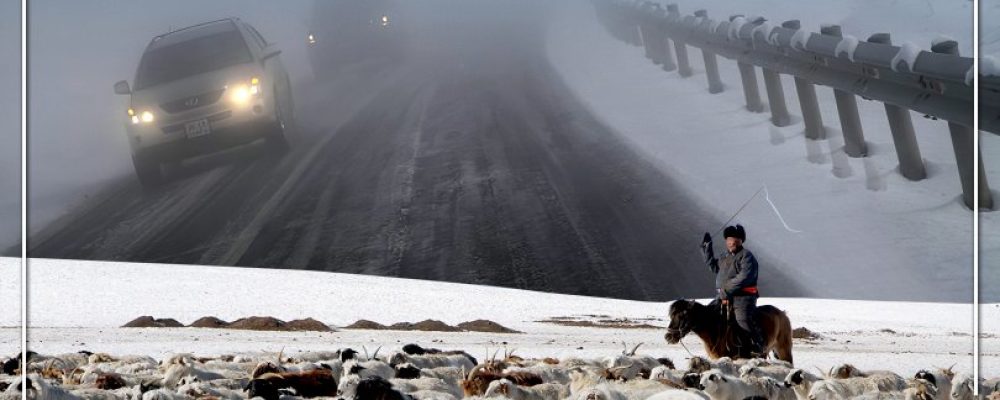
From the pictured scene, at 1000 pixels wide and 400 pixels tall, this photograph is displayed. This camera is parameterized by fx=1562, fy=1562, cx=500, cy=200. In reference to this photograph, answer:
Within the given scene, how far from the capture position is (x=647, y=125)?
25.3 m

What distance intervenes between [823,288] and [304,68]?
35957mm

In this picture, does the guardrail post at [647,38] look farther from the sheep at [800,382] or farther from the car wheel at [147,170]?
the sheep at [800,382]

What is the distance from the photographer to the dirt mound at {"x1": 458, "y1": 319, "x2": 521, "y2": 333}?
14.7 m

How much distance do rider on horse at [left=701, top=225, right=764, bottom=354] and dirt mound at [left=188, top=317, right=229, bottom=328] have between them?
4.95 m

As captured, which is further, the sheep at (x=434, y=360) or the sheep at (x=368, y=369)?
the sheep at (x=434, y=360)

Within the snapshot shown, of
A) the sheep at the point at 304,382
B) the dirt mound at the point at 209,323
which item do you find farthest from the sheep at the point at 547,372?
the dirt mound at the point at 209,323

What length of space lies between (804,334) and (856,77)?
13.8 feet

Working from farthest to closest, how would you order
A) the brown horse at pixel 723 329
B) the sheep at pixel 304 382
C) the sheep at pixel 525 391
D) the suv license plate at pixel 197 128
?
1. the suv license plate at pixel 197 128
2. the brown horse at pixel 723 329
3. the sheep at pixel 304 382
4. the sheep at pixel 525 391

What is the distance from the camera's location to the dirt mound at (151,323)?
14484mm

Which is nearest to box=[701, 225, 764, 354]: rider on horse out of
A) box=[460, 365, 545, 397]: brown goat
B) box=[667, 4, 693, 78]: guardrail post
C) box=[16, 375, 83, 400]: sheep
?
box=[460, 365, 545, 397]: brown goat

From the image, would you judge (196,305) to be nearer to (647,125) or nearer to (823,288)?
(823,288)

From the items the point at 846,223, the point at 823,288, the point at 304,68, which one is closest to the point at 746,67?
the point at 846,223

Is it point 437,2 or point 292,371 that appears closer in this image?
point 292,371

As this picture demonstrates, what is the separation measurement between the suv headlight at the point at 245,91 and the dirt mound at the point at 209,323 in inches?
392
